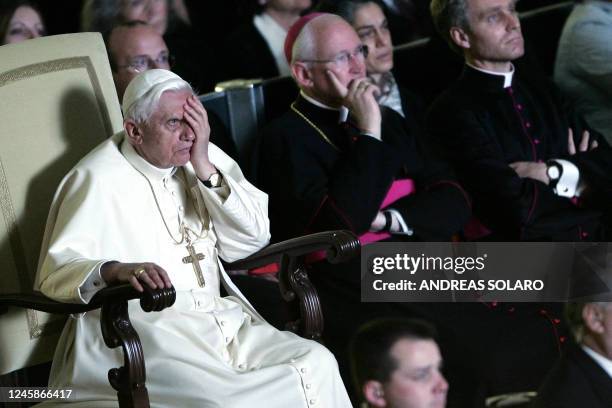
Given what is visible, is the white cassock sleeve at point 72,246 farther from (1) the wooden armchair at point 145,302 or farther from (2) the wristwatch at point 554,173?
(2) the wristwatch at point 554,173

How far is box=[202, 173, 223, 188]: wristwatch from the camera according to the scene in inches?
132

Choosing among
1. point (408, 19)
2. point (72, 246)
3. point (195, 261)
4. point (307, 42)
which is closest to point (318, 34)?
point (307, 42)

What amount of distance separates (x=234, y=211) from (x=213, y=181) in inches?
4.1

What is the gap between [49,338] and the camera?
3.38 m

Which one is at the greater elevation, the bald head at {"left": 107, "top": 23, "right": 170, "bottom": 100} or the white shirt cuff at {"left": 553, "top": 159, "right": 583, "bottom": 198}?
the bald head at {"left": 107, "top": 23, "right": 170, "bottom": 100}

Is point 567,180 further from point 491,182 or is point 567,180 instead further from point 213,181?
point 213,181

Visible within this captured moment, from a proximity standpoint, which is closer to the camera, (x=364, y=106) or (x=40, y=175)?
(x=40, y=175)

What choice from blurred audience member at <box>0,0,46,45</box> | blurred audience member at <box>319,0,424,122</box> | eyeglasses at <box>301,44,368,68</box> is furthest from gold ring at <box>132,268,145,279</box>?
blurred audience member at <box>0,0,46,45</box>

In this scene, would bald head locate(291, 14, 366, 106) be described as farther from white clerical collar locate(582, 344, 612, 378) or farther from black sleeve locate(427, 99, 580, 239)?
white clerical collar locate(582, 344, 612, 378)

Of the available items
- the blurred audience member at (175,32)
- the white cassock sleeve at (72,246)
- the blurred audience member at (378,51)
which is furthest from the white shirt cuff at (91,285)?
the blurred audience member at (175,32)

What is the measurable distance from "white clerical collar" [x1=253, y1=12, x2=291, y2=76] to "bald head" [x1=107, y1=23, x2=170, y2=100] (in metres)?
1.50

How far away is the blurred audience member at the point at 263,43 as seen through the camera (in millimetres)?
5617

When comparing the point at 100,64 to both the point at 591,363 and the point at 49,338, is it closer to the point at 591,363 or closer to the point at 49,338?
the point at 49,338

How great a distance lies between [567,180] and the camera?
4574 millimetres
